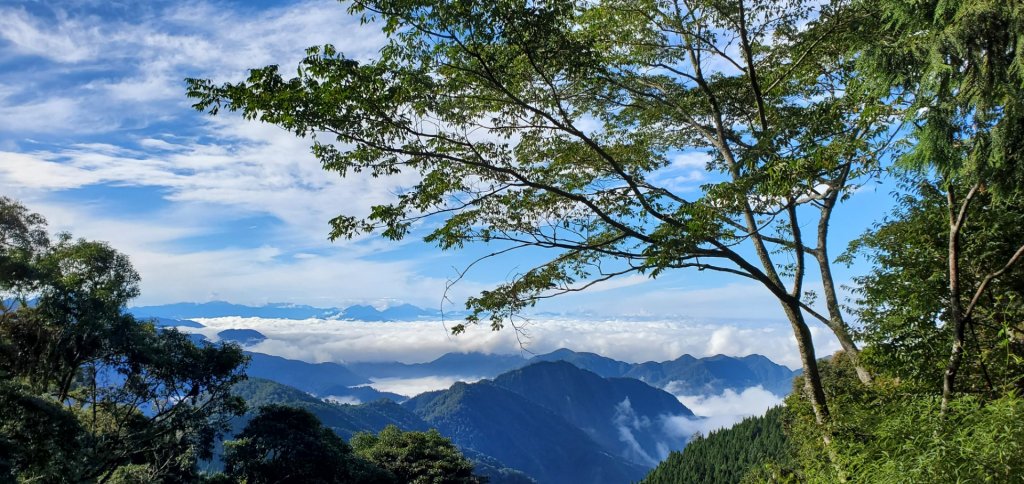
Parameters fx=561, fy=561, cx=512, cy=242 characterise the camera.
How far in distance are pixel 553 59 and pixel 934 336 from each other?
6.41 metres

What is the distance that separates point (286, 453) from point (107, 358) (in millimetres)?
10003

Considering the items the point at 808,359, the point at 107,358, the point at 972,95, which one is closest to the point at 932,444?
the point at 972,95

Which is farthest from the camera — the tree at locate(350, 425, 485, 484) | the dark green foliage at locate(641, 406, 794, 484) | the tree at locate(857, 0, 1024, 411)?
the dark green foliage at locate(641, 406, 794, 484)

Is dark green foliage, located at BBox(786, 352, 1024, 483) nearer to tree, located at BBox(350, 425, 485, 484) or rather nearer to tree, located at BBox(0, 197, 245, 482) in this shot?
tree, located at BBox(0, 197, 245, 482)

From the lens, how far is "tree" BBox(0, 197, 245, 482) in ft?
54.3

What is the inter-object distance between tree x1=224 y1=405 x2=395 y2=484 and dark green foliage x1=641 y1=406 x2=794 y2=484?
46.0 meters

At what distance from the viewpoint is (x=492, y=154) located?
7.75 metres

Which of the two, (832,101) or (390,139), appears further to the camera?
(832,101)

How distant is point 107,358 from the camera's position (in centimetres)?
1789

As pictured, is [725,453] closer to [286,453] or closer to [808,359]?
[286,453]

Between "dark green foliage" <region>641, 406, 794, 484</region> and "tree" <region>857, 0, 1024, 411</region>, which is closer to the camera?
"tree" <region>857, 0, 1024, 411</region>

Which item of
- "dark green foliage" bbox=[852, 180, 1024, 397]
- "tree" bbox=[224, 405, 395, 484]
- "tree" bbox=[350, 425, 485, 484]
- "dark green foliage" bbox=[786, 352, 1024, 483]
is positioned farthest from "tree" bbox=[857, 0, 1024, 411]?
"tree" bbox=[350, 425, 485, 484]

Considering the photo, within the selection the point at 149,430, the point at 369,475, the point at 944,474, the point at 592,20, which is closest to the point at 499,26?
the point at 592,20

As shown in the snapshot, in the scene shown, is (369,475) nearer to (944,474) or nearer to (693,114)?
(693,114)
